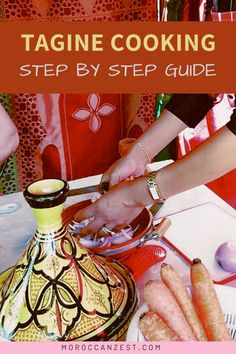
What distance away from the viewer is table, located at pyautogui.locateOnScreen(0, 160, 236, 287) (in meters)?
0.56

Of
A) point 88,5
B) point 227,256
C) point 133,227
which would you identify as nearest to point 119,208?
point 133,227

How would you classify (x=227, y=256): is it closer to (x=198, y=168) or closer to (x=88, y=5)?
(x=198, y=168)

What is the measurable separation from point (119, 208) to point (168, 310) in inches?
7.7

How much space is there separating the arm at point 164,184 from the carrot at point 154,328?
0.19 m

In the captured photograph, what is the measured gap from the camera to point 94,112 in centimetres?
72

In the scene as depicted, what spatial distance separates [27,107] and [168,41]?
36 centimetres

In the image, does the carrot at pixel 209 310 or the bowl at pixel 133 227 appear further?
the bowl at pixel 133 227

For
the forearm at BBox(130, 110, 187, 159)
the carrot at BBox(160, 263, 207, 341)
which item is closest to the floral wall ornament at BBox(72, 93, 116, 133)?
the forearm at BBox(130, 110, 187, 159)

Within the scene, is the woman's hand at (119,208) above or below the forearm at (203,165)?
below

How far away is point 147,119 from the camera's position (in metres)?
0.75

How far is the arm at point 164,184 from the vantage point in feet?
1.78

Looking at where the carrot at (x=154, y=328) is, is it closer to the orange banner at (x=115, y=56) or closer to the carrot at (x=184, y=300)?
the carrot at (x=184, y=300)

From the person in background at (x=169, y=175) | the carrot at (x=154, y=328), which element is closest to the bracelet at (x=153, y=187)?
the person in background at (x=169, y=175)

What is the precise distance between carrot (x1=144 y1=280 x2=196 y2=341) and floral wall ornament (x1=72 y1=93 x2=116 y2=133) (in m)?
0.30
